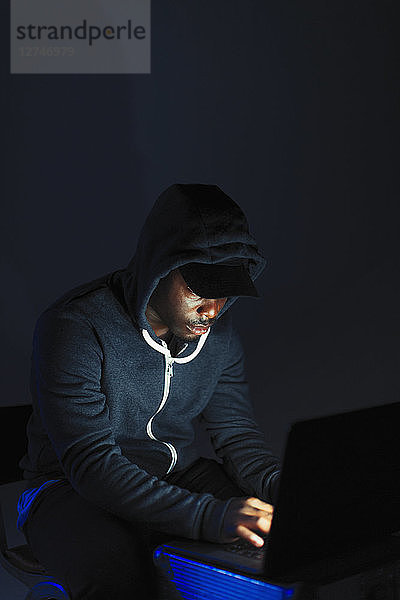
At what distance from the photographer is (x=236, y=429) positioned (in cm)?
186

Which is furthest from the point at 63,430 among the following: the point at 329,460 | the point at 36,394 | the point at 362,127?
the point at 362,127

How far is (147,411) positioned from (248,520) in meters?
0.42

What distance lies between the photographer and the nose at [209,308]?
165 cm

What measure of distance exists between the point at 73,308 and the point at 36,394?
19 centimetres

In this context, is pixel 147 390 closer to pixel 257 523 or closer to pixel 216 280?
pixel 216 280

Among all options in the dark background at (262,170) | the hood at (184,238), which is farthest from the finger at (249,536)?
the dark background at (262,170)

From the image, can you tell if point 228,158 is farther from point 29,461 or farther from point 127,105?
point 29,461

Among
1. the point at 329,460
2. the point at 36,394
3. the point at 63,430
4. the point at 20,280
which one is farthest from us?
the point at 20,280

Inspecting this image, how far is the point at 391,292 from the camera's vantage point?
3191 millimetres

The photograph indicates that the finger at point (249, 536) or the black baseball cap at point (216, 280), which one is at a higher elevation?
the black baseball cap at point (216, 280)

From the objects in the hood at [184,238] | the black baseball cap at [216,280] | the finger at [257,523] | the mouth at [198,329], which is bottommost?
the finger at [257,523]

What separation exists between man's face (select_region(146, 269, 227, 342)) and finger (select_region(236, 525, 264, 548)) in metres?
0.44

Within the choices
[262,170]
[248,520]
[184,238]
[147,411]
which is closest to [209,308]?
[184,238]

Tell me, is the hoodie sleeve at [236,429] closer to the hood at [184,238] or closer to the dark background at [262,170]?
the hood at [184,238]
